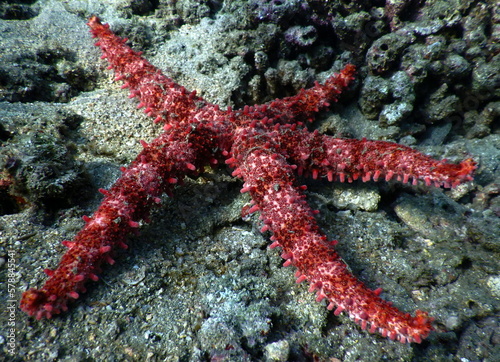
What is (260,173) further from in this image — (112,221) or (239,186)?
(112,221)

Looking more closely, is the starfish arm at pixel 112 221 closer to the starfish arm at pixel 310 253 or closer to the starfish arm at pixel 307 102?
the starfish arm at pixel 310 253

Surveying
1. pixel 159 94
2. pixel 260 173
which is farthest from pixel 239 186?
pixel 159 94

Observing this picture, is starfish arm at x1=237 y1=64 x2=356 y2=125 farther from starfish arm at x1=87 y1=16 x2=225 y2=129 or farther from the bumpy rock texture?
starfish arm at x1=87 y1=16 x2=225 y2=129

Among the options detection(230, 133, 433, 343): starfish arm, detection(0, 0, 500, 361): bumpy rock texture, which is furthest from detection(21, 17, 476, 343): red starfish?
detection(0, 0, 500, 361): bumpy rock texture

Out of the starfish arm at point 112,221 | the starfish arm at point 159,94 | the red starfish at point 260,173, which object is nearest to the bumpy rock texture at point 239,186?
the starfish arm at point 112,221

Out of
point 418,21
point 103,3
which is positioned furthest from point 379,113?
point 103,3

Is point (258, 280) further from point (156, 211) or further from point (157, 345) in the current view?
point (156, 211)
